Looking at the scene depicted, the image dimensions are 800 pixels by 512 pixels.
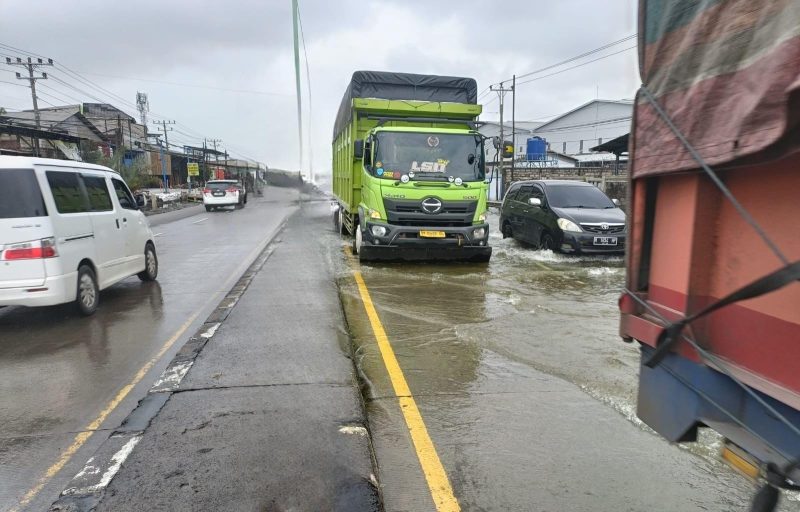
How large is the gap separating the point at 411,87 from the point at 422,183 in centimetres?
331

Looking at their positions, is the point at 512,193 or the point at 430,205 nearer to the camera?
the point at 430,205

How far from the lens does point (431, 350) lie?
17.2 ft

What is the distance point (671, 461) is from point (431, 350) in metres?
2.48

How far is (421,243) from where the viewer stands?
29.8 ft

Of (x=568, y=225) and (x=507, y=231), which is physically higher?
(x=568, y=225)

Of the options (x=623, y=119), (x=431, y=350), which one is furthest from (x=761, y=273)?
(x=623, y=119)

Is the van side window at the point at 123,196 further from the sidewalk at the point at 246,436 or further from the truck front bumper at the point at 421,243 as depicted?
the truck front bumper at the point at 421,243

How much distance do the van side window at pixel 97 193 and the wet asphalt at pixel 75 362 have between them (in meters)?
1.41

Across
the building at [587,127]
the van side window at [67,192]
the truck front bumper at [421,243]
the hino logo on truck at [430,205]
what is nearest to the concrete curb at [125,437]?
the van side window at [67,192]

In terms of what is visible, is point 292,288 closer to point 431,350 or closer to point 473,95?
point 431,350

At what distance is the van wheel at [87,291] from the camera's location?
6359 mm

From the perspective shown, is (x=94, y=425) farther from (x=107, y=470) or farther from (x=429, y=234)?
(x=429, y=234)

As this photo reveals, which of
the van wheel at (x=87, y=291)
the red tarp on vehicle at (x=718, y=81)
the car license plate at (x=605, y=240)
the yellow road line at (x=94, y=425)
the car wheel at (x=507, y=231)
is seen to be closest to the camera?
the red tarp on vehicle at (x=718, y=81)

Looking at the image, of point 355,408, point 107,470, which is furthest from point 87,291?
point 355,408
